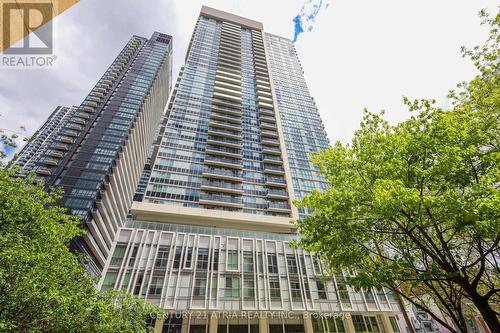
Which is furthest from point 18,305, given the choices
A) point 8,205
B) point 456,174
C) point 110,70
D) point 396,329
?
point 110,70

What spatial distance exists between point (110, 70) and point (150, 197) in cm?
9107

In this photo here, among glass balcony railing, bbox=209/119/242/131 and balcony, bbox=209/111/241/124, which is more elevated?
balcony, bbox=209/111/241/124

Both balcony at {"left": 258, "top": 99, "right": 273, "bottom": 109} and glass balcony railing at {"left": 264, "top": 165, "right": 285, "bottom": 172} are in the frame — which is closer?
glass balcony railing at {"left": 264, "top": 165, "right": 285, "bottom": 172}

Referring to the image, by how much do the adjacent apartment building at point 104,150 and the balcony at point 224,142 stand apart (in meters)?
24.8

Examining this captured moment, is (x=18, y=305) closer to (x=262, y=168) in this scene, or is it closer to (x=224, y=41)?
(x=262, y=168)

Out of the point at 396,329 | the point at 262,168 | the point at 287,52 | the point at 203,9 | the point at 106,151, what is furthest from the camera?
the point at 287,52

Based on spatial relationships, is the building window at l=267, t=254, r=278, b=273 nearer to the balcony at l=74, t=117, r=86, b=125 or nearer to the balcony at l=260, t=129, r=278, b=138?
the balcony at l=260, t=129, r=278, b=138

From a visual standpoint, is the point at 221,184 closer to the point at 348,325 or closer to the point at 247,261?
the point at 247,261

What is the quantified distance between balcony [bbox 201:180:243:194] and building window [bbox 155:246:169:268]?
56.9 feet

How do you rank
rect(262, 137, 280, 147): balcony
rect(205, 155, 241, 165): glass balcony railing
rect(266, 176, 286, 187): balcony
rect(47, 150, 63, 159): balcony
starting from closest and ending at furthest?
1. rect(266, 176, 286, 187): balcony
2. rect(205, 155, 241, 165): glass balcony railing
3. rect(262, 137, 280, 147): balcony
4. rect(47, 150, 63, 159): balcony

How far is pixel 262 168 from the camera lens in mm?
47812

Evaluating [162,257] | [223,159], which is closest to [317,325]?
[162,257]

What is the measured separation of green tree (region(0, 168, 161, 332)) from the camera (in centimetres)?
764

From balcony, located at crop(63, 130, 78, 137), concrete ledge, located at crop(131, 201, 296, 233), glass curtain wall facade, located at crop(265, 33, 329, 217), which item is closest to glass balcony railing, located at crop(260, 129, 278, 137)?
glass curtain wall facade, located at crop(265, 33, 329, 217)
